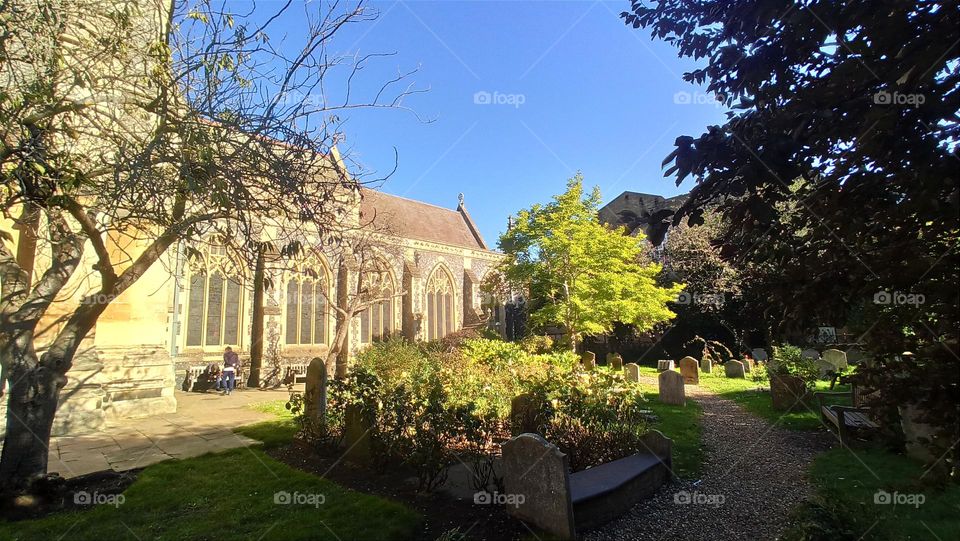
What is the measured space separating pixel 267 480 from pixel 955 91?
22.0 ft

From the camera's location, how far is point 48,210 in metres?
4.31

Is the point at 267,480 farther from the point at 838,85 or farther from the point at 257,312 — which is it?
the point at 257,312

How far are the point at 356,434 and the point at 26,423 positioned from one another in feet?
11.1

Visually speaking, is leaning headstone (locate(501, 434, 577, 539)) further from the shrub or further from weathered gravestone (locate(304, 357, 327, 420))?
the shrub

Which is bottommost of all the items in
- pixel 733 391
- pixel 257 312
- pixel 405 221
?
pixel 733 391

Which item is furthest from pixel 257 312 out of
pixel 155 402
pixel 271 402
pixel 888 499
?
pixel 888 499

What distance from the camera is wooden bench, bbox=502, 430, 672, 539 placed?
3.91 metres

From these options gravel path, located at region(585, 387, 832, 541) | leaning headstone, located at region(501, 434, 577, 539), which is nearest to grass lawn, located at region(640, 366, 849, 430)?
gravel path, located at region(585, 387, 832, 541)

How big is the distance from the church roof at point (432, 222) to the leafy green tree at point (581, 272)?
24.6ft

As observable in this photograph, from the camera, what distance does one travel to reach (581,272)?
786 inches

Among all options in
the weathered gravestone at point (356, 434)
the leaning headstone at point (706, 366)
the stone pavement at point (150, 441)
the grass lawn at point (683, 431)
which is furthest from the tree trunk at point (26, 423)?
the leaning headstone at point (706, 366)

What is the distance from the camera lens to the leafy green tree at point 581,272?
18.9 m

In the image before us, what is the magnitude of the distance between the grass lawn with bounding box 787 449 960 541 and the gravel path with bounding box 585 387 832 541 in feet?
1.21

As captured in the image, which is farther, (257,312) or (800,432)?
(257,312)
